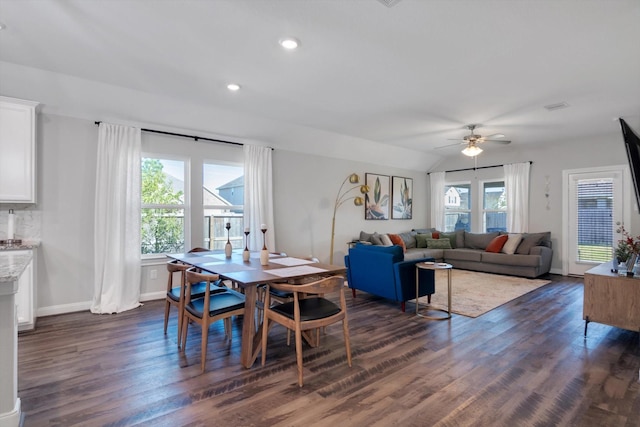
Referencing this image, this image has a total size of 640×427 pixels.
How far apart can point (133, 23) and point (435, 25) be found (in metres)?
2.35

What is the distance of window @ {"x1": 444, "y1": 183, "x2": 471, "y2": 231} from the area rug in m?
1.95

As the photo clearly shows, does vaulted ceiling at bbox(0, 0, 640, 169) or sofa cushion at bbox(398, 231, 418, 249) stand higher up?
vaulted ceiling at bbox(0, 0, 640, 169)

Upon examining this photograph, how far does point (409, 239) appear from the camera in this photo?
773 centimetres

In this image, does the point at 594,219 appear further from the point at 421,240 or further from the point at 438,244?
the point at 421,240

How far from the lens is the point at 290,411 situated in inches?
80.4

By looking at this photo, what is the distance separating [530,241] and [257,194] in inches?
213

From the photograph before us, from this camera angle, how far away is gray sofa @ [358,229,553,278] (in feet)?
20.7

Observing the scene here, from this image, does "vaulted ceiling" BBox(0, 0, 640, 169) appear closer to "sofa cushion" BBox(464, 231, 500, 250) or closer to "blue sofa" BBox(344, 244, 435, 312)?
"blue sofa" BBox(344, 244, 435, 312)

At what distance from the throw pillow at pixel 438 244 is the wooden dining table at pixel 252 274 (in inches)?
195

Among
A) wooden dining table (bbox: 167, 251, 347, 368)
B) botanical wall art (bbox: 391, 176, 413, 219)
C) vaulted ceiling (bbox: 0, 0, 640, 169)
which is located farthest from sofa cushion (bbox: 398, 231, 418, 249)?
wooden dining table (bbox: 167, 251, 347, 368)

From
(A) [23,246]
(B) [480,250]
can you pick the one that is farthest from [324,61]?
(B) [480,250]

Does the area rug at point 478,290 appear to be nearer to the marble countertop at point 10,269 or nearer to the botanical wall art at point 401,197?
the botanical wall art at point 401,197

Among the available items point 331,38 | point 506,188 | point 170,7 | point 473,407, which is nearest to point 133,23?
point 170,7

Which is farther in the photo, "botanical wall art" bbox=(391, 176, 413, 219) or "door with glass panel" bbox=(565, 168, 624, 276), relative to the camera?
"botanical wall art" bbox=(391, 176, 413, 219)
